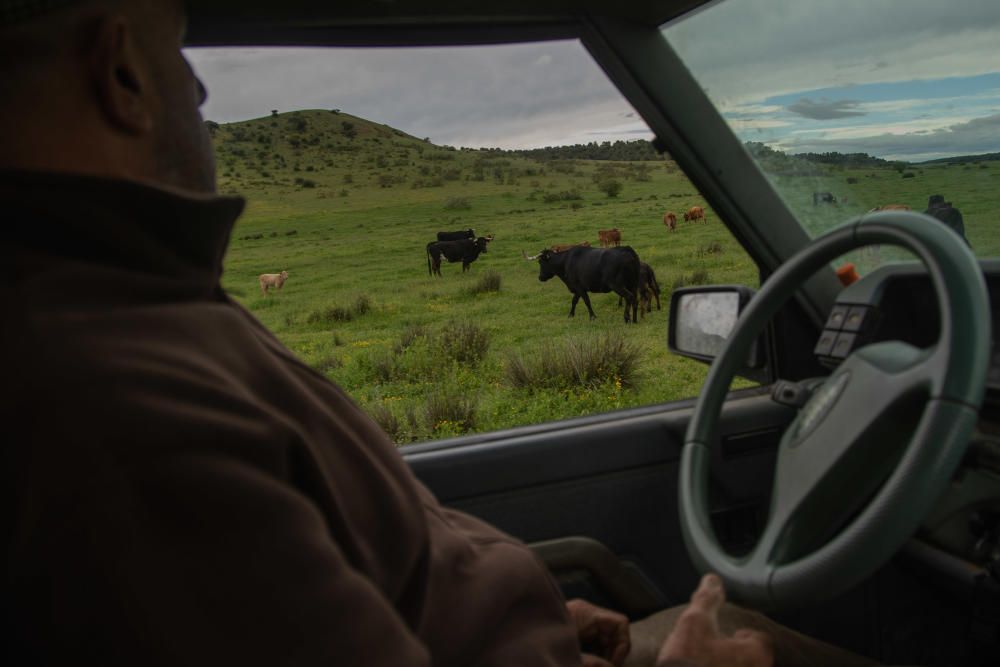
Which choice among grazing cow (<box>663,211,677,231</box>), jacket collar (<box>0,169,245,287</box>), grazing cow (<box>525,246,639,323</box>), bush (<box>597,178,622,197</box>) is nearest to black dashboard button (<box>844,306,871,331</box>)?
jacket collar (<box>0,169,245,287</box>)

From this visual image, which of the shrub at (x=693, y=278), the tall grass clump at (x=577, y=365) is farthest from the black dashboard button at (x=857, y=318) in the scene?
the shrub at (x=693, y=278)

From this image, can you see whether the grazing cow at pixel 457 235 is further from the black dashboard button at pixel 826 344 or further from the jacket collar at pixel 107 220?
the jacket collar at pixel 107 220

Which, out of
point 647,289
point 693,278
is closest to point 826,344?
point 693,278

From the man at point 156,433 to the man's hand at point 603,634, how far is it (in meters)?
0.49

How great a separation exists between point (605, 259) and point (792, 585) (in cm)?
503

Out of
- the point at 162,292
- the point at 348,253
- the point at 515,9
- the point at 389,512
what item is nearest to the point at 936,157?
the point at 515,9

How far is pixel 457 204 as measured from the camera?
4695mm

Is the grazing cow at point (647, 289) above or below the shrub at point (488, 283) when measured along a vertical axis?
below

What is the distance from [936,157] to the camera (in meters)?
1.96

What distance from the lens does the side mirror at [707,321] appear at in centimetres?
222

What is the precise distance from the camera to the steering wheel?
118 cm

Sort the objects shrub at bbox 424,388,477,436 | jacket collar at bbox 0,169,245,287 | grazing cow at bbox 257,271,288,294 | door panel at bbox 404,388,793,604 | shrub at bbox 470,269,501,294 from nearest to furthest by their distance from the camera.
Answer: jacket collar at bbox 0,169,245,287, door panel at bbox 404,388,793,604, shrub at bbox 424,388,477,436, grazing cow at bbox 257,271,288,294, shrub at bbox 470,269,501,294

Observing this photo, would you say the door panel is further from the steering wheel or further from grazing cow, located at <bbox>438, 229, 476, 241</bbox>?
grazing cow, located at <bbox>438, 229, 476, 241</bbox>

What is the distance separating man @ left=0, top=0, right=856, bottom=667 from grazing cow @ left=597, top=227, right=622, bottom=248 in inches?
237
